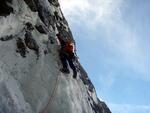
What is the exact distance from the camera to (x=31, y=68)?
25125 mm

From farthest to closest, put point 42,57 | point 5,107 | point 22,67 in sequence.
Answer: point 42,57
point 22,67
point 5,107

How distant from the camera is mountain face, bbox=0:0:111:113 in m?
23.0

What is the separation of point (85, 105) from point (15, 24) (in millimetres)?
8218

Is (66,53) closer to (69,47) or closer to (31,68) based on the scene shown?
(69,47)

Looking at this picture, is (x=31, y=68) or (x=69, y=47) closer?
(x=31, y=68)

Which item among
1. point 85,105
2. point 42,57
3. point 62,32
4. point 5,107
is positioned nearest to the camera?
point 5,107

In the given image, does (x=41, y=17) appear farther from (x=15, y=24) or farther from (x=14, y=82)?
(x=14, y=82)

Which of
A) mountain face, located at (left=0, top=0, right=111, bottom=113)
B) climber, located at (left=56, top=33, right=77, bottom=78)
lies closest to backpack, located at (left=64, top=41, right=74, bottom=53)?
climber, located at (left=56, top=33, right=77, bottom=78)

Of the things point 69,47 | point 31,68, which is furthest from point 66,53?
point 31,68

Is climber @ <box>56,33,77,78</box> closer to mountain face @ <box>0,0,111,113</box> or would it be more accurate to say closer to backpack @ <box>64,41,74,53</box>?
backpack @ <box>64,41,74,53</box>

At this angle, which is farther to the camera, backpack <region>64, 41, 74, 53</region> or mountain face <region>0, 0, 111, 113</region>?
backpack <region>64, 41, 74, 53</region>

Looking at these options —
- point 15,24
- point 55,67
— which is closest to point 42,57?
point 55,67

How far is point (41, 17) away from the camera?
95.7 ft

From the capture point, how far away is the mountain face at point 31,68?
23.0 meters
